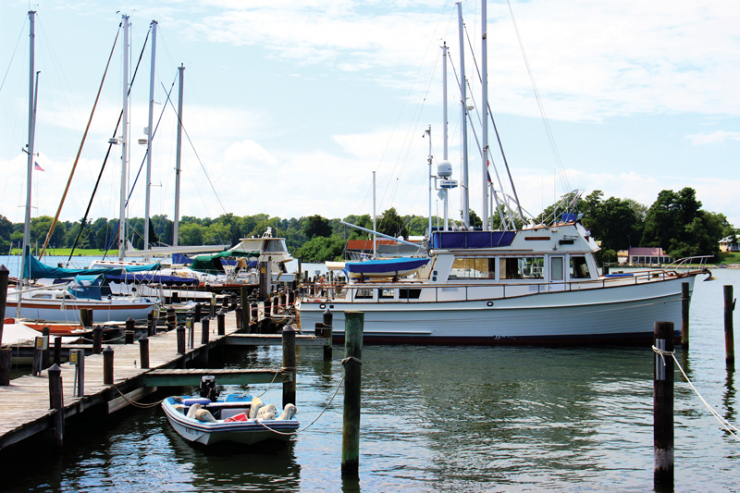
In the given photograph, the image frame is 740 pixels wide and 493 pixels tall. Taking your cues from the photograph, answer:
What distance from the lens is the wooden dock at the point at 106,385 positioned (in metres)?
8.88

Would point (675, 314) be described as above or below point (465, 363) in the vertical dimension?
above

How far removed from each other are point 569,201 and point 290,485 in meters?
17.2

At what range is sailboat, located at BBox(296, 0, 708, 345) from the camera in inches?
774

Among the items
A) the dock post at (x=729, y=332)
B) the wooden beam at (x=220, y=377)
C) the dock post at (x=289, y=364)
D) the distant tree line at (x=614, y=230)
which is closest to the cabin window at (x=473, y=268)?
the dock post at (x=729, y=332)

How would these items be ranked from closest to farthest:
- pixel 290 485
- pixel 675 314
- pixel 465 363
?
1. pixel 290 485
2. pixel 465 363
3. pixel 675 314

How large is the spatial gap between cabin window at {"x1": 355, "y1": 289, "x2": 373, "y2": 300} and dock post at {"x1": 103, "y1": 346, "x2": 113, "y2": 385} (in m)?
11.0

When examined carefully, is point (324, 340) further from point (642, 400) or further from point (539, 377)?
point (642, 400)

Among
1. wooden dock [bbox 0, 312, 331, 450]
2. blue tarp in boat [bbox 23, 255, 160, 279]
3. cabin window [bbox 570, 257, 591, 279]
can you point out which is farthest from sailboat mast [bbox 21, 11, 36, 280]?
cabin window [bbox 570, 257, 591, 279]

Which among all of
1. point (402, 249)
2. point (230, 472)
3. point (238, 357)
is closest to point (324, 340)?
point (238, 357)

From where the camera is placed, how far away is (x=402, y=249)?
5369cm

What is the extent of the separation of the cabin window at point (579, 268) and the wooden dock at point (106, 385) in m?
10.3

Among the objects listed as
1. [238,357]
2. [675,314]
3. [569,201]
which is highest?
[569,201]

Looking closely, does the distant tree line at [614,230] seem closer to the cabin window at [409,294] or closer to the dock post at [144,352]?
the cabin window at [409,294]

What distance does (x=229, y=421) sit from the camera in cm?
973
